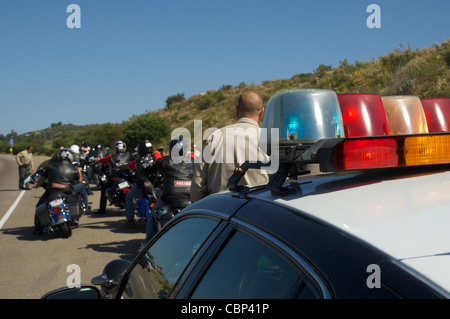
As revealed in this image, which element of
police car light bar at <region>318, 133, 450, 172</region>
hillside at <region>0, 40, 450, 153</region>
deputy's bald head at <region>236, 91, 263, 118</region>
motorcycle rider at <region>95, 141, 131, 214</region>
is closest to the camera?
police car light bar at <region>318, 133, 450, 172</region>

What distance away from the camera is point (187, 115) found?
180 ft

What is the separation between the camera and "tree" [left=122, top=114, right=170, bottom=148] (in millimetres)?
42188

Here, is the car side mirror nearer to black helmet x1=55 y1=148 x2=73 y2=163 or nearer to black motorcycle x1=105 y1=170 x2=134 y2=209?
black helmet x1=55 y1=148 x2=73 y2=163

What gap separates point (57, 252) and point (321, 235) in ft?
25.4

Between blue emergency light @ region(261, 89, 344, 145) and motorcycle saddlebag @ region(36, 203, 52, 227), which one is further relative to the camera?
motorcycle saddlebag @ region(36, 203, 52, 227)

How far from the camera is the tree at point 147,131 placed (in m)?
42.2

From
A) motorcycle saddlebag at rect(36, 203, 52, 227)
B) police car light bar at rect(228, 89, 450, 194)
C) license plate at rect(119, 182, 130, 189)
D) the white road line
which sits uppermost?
police car light bar at rect(228, 89, 450, 194)

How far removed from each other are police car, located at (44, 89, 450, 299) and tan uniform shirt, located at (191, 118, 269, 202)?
156 cm

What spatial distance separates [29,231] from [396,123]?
9252mm

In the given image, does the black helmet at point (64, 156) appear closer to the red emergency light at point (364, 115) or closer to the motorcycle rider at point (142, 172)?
the motorcycle rider at point (142, 172)

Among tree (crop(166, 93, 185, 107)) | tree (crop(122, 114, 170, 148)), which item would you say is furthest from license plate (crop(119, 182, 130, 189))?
tree (crop(166, 93, 185, 107))

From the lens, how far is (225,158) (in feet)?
14.5

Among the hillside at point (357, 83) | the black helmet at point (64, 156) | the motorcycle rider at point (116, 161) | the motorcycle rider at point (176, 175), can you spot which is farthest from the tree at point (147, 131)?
the motorcycle rider at point (176, 175)

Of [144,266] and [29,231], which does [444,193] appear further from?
[29,231]
